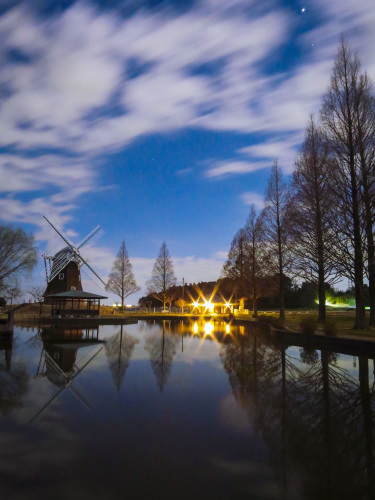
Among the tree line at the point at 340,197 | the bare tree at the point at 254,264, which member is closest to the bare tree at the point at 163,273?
the bare tree at the point at 254,264

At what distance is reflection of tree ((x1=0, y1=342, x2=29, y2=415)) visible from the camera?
630cm

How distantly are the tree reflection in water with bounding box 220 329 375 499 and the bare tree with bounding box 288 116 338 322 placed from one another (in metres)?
10.4

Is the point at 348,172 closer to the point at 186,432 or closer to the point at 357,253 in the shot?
the point at 357,253

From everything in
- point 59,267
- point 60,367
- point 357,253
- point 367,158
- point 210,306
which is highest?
point 367,158

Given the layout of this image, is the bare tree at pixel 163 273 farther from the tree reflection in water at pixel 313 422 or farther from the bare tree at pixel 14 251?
the tree reflection in water at pixel 313 422

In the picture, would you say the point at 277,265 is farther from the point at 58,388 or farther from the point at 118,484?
the point at 118,484

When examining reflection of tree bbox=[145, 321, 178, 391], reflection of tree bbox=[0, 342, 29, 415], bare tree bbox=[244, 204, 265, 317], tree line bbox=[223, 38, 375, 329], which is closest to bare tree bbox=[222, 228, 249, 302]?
bare tree bbox=[244, 204, 265, 317]

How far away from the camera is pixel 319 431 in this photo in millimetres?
5051

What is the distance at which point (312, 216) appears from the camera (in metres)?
20.5

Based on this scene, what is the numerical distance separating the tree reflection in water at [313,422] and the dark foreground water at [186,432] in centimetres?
2

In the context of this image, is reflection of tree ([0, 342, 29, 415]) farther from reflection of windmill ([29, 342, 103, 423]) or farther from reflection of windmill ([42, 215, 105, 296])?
reflection of windmill ([42, 215, 105, 296])

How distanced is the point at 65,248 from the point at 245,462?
46.7m

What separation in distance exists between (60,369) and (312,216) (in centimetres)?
1566

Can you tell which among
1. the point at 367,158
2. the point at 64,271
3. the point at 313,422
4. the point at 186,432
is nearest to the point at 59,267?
the point at 64,271
